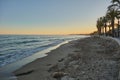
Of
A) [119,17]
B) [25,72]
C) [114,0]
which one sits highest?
[114,0]

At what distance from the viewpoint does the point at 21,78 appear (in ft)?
40.2

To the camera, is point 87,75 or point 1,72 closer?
point 87,75

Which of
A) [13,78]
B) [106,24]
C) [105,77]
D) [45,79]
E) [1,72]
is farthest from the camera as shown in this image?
[106,24]

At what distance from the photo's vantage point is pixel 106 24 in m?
77.1

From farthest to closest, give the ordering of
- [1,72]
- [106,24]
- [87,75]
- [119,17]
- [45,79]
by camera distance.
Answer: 1. [106,24]
2. [119,17]
3. [1,72]
4. [45,79]
5. [87,75]

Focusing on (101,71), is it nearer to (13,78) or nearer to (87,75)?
(87,75)

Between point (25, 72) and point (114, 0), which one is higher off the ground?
point (114, 0)

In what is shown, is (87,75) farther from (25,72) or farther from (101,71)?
(25,72)

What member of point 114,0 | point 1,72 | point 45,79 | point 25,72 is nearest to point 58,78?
point 45,79

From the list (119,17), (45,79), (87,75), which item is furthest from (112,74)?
(119,17)

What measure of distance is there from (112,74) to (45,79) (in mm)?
3685

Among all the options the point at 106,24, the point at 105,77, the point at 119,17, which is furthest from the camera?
the point at 106,24

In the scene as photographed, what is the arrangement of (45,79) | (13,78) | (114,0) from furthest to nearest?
1. (114,0)
2. (13,78)
3. (45,79)

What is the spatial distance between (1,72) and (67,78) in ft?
19.5
